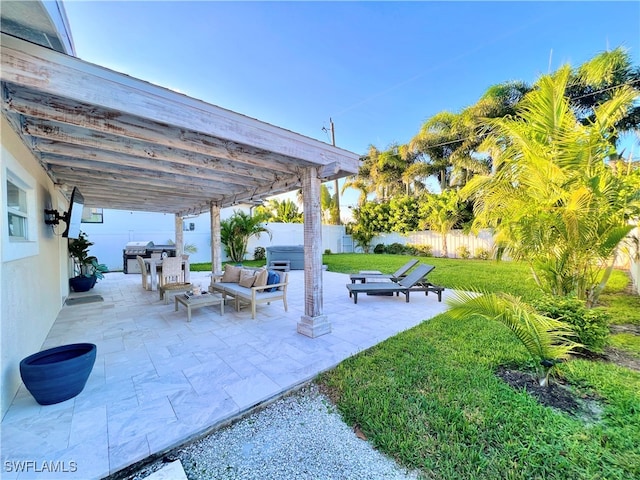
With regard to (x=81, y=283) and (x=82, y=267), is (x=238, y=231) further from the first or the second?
(x=81, y=283)

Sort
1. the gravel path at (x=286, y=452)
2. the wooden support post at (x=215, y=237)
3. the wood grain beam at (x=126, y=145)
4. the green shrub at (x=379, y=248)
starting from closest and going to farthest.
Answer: the gravel path at (x=286, y=452) → the wood grain beam at (x=126, y=145) → the wooden support post at (x=215, y=237) → the green shrub at (x=379, y=248)

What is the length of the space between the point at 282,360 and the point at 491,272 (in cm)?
1042

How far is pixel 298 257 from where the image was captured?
42.1ft

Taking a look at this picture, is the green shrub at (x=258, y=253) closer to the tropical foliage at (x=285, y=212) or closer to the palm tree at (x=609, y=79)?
the tropical foliage at (x=285, y=212)

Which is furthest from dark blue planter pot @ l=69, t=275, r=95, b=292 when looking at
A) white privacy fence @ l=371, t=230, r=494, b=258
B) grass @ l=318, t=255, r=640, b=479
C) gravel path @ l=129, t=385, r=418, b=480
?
white privacy fence @ l=371, t=230, r=494, b=258

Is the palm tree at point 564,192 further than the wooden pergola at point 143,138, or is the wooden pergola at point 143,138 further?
the palm tree at point 564,192

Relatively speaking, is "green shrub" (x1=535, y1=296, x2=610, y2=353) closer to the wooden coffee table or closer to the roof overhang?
the roof overhang

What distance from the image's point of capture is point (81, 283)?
8.00 metres

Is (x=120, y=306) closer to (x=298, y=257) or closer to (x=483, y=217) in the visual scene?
(x=298, y=257)

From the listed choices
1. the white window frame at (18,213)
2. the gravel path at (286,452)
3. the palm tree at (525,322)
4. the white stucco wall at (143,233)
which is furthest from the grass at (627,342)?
the white stucco wall at (143,233)

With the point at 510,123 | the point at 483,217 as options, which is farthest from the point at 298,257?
the point at 510,123

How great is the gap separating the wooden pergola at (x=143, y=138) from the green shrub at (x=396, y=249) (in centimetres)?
1496

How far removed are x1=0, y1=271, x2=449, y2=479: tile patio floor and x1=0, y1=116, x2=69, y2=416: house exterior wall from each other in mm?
341

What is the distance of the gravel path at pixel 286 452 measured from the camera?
1.88 metres
